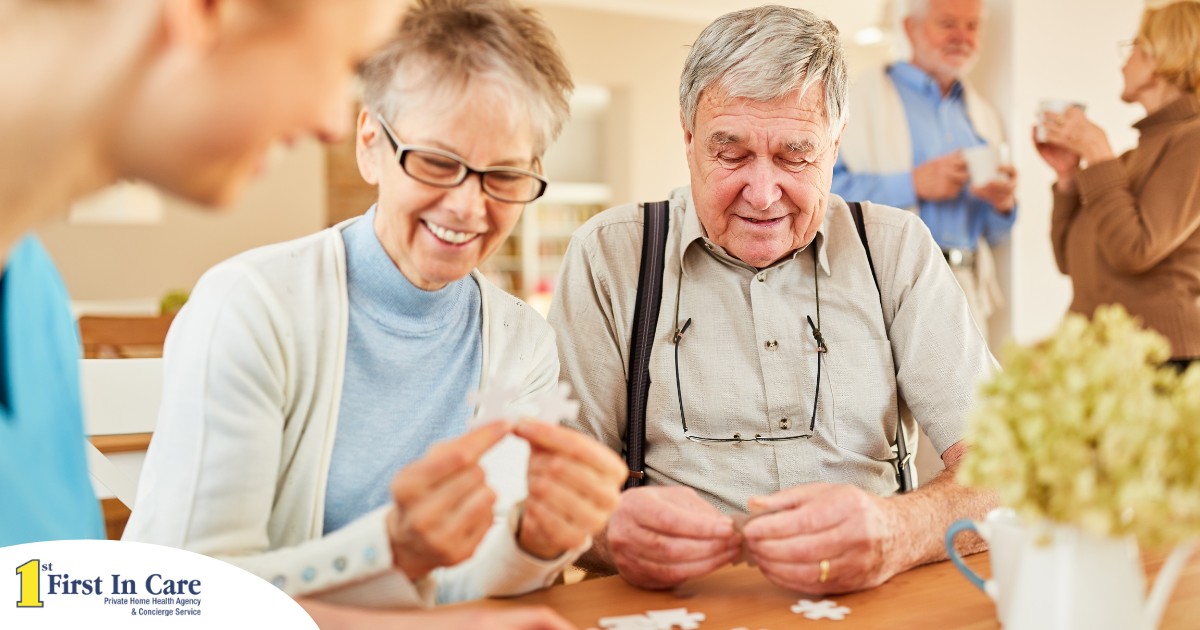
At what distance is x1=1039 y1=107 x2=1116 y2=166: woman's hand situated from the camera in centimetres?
154

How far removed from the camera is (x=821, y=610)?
3.56 feet

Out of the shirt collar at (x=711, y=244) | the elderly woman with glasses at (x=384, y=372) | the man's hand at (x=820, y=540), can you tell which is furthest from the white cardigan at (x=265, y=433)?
the shirt collar at (x=711, y=244)

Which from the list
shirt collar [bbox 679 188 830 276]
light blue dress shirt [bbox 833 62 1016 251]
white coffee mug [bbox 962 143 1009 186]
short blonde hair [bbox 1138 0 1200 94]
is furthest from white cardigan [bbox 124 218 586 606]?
short blonde hair [bbox 1138 0 1200 94]

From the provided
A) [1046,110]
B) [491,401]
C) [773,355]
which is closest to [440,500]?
[491,401]

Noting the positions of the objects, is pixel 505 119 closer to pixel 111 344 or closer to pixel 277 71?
pixel 277 71

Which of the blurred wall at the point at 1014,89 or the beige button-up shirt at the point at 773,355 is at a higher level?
the blurred wall at the point at 1014,89

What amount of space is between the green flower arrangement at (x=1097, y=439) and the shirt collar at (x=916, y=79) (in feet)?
3.16

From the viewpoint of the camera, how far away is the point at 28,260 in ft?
2.83

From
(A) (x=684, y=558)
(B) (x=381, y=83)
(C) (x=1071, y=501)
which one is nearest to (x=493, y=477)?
(A) (x=684, y=558)

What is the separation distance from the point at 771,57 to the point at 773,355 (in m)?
0.40

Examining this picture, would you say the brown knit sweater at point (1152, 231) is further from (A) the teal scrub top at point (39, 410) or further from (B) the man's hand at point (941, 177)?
(A) the teal scrub top at point (39, 410)

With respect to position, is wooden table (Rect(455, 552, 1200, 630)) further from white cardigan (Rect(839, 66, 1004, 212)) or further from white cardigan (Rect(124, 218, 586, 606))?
white cardigan (Rect(839, 66, 1004, 212))

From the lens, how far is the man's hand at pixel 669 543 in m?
1.12

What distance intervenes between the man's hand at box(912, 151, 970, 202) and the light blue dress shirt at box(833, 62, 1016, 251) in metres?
0.01
